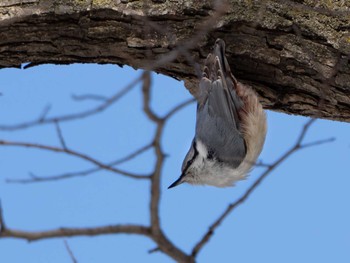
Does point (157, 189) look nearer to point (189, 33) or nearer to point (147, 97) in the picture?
point (147, 97)

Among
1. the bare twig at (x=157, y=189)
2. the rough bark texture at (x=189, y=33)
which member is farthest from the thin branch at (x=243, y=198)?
the rough bark texture at (x=189, y=33)

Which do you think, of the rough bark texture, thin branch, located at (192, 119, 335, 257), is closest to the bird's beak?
the rough bark texture

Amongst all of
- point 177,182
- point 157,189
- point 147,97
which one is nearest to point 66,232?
point 157,189

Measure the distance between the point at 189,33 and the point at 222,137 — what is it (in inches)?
33.1

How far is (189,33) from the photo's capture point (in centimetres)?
335

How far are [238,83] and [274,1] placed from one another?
1.67 feet

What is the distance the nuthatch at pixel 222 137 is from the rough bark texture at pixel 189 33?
0.43 m

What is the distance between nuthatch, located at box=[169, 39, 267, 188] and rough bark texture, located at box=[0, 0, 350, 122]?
1.40ft

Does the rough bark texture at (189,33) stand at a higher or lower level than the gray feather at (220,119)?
higher

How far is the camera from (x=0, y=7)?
129 inches

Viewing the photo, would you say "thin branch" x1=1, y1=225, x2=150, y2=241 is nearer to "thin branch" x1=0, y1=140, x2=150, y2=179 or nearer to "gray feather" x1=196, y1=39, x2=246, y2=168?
"thin branch" x1=0, y1=140, x2=150, y2=179

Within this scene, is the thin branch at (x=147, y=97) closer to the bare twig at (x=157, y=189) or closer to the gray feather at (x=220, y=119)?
the bare twig at (x=157, y=189)

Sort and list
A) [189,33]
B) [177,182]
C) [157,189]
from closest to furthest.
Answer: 1. [157,189]
2. [189,33]
3. [177,182]

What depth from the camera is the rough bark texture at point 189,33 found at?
3.30 metres
